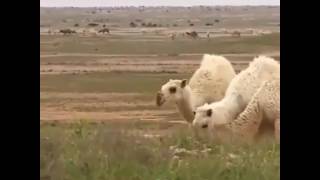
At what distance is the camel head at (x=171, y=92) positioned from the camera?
8.55 metres

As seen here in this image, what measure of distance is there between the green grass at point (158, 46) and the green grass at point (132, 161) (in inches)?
675

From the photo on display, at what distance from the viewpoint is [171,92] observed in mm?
8586

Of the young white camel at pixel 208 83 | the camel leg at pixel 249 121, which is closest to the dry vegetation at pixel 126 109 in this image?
the young white camel at pixel 208 83

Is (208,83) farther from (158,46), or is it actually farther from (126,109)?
(158,46)

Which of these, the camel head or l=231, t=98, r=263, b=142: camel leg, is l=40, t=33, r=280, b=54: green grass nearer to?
the camel head

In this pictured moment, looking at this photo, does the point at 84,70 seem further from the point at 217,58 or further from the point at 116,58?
the point at 217,58

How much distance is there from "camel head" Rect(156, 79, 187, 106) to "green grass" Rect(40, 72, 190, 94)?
6.83 m

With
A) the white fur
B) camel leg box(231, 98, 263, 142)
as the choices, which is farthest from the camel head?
camel leg box(231, 98, 263, 142)

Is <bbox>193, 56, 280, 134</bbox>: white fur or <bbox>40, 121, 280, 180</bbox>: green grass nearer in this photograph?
<bbox>40, 121, 280, 180</bbox>: green grass

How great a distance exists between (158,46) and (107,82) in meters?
8.50

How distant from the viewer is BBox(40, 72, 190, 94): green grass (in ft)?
53.1

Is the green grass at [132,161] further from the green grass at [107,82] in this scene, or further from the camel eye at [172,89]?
the green grass at [107,82]
